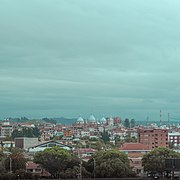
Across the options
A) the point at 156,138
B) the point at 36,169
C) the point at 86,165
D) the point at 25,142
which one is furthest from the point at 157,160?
the point at 156,138

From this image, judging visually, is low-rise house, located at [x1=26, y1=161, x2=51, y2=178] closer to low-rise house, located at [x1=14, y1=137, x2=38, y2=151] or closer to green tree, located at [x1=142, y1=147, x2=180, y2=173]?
green tree, located at [x1=142, y1=147, x2=180, y2=173]

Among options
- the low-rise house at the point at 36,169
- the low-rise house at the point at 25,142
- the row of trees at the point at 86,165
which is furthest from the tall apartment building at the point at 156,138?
the row of trees at the point at 86,165

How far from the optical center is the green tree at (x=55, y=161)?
198ft

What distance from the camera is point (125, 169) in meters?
57.0

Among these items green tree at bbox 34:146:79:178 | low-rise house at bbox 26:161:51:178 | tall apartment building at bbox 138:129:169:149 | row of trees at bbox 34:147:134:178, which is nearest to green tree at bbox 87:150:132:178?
row of trees at bbox 34:147:134:178

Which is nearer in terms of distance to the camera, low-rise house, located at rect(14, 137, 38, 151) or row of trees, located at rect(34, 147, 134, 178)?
row of trees, located at rect(34, 147, 134, 178)

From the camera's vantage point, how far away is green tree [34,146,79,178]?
60469mm

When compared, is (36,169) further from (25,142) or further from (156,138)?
(156,138)

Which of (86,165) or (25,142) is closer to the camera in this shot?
(86,165)

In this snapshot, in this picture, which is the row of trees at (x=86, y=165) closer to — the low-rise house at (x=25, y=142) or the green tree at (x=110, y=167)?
the green tree at (x=110, y=167)

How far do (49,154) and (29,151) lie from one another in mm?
37430

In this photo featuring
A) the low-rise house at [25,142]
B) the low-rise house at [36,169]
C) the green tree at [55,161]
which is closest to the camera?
the green tree at [55,161]

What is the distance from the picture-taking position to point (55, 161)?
6100 cm

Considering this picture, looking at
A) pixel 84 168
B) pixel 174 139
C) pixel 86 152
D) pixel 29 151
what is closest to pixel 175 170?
pixel 84 168
